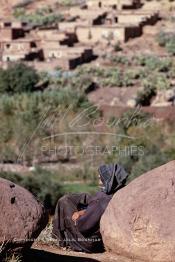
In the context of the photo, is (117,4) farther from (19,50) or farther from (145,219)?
(145,219)

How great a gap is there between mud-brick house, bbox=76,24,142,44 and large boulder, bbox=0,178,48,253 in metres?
35.8

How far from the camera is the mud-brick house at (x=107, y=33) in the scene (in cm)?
4141

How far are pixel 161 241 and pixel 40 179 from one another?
610 inches

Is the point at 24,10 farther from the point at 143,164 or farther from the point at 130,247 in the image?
the point at 130,247

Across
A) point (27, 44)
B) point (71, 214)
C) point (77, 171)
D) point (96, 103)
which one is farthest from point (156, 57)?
point (71, 214)

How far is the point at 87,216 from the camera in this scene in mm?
6605

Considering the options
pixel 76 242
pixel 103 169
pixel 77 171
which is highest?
pixel 103 169

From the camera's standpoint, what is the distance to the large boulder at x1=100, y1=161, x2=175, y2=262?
19.4 feet

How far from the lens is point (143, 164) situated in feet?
70.8

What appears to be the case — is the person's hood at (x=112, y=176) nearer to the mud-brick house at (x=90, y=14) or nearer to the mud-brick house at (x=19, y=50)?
the mud-brick house at (x=19, y=50)

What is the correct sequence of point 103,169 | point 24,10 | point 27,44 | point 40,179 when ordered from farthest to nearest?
point 24,10 < point 27,44 < point 40,179 < point 103,169

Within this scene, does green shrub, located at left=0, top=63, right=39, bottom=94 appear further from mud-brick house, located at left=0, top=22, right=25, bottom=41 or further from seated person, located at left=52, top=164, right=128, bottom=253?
seated person, located at left=52, top=164, right=128, bottom=253

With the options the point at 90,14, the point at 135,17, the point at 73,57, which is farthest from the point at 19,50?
the point at 90,14

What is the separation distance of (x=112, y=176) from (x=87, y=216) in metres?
0.41
